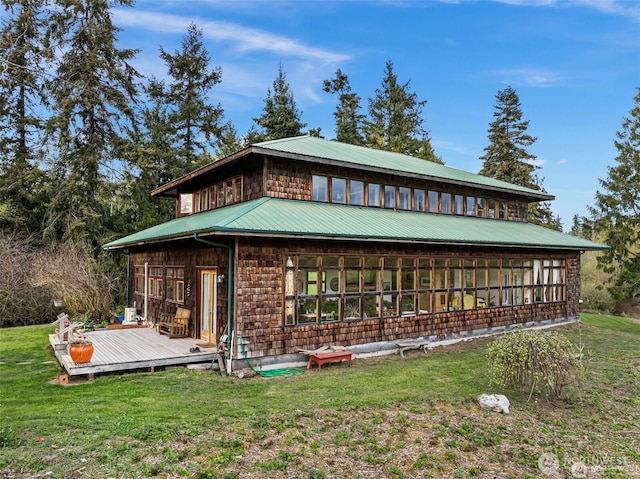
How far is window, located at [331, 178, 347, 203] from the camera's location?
12155 mm

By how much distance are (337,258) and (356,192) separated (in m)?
3.15

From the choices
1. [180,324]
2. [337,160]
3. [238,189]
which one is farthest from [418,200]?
[180,324]

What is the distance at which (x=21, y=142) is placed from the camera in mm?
21766

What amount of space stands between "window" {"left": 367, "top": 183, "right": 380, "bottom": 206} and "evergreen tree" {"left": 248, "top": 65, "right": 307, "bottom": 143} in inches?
750

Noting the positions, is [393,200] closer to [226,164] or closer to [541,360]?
[226,164]

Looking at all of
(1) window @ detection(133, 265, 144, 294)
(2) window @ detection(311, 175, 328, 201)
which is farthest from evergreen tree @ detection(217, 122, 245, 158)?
(2) window @ detection(311, 175, 328, 201)

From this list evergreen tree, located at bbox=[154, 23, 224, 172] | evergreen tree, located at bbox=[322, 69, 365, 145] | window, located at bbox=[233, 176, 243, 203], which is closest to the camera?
window, located at bbox=[233, 176, 243, 203]

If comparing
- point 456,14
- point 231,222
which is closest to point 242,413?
point 231,222

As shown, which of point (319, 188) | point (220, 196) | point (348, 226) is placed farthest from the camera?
point (220, 196)

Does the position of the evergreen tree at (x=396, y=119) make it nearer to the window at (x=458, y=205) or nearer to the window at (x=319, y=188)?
the window at (x=458, y=205)

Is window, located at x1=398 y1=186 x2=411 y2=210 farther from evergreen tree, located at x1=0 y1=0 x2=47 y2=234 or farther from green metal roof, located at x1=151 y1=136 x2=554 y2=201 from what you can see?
evergreen tree, located at x1=0 y1=0 x2=47 y2=234

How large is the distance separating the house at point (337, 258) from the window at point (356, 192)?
0.05 meters

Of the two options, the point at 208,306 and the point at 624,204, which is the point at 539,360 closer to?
the point at 208,306

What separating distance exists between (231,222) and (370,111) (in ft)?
108
